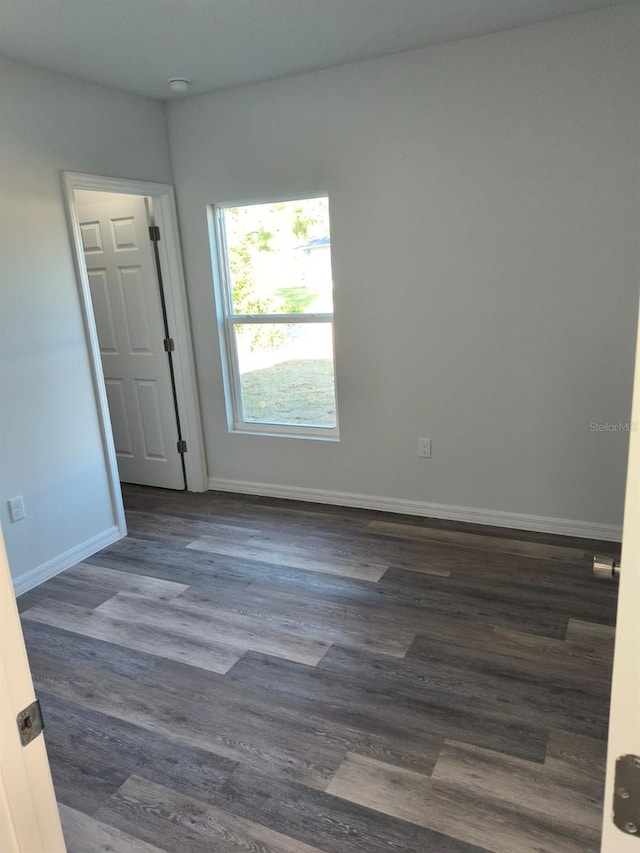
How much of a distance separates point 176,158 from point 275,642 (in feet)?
10.2

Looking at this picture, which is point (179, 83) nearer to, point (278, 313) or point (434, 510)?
point (278, 313)

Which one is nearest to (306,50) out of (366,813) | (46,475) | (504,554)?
(46,475)

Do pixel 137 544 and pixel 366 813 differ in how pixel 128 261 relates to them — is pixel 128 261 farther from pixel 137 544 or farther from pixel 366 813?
pixel 366 813

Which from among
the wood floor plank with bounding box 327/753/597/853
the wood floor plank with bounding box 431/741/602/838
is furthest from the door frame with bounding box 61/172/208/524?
the wood floor plank with bounding box 431/741/602/838

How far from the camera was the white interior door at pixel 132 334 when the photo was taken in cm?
415

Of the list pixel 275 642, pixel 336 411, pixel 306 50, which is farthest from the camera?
pixel 336 411

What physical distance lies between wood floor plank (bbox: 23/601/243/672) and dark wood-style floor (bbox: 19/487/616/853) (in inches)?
0.4

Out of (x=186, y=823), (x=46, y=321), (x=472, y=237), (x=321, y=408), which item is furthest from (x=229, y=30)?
(x=186, y=823)

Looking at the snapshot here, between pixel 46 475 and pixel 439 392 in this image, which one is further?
pixel 439 392

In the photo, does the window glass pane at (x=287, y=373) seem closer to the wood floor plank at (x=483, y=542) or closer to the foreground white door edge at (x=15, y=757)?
the wood floor plank at (x=483, y=542)

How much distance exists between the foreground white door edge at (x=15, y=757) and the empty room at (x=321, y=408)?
108 cm

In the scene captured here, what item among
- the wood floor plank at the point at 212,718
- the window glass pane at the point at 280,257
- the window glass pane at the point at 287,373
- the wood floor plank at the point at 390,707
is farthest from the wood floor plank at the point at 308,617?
the window glass pane at the point at 280,257

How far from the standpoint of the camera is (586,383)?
3.17 meters

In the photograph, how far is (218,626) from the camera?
275cm
